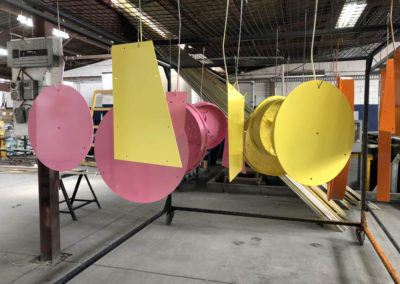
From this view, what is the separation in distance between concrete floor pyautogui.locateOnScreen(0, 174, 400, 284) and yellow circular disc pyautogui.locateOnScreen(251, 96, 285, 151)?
4.37 ft

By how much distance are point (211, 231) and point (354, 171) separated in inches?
141

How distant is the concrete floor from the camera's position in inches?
97.3

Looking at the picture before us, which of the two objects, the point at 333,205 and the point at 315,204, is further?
the point at 333,205

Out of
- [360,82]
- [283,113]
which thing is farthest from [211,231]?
[360,82]

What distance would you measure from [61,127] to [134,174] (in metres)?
0.40

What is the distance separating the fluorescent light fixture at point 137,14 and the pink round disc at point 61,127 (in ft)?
3.45

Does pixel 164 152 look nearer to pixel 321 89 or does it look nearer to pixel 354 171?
pixel 321 89

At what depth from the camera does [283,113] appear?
3.56ft

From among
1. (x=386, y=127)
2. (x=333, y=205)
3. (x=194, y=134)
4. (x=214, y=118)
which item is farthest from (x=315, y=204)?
(x=194, y=134)

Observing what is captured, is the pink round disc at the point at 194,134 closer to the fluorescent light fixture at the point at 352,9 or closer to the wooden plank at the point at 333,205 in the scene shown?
the fluorescent light fixture at the point at 352,9

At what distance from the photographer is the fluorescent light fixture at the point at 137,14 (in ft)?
6.64

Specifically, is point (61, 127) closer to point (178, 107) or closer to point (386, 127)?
point (178, 107)

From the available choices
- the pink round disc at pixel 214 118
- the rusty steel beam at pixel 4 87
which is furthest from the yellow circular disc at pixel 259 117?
the rusty steel beam at pixel 4 87

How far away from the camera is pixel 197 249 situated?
2977 millimetres
